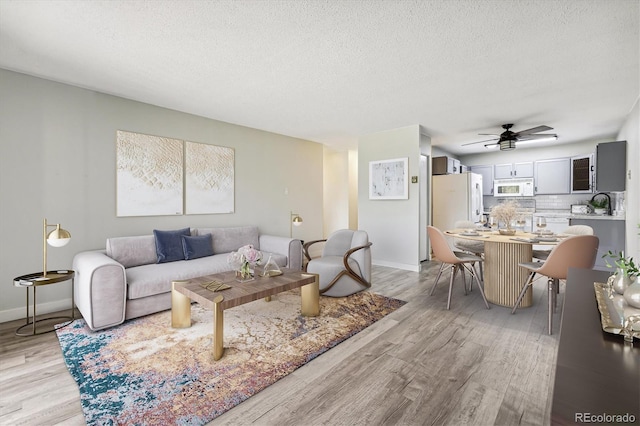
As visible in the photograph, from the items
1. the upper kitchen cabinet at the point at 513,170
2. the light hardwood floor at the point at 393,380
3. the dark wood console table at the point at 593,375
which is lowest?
the light hardwood floor at the point at 393,380

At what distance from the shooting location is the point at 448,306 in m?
3.24

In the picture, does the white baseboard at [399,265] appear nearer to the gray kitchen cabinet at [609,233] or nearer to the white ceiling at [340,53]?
the white ceiling at [340,53]

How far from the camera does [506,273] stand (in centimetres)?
336

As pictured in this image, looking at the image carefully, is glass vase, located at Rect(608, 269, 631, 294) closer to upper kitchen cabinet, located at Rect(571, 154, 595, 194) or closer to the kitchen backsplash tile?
upper kitchen cabinet, located at Rect(571, 154, 595, 194)

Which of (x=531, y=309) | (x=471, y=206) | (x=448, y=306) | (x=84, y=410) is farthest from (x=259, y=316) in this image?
(x=471, y=206)

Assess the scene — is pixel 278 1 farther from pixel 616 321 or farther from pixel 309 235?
pixel 309 235

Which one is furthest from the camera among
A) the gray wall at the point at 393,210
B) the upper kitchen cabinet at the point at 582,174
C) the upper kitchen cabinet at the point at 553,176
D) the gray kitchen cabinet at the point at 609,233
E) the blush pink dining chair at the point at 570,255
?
the upper kitchen cabinet at the point at 553,176

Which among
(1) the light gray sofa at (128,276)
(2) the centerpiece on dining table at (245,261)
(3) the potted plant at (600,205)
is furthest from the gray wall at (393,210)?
(3) the potted plant at (600,205)

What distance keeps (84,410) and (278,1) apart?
9.01 feet

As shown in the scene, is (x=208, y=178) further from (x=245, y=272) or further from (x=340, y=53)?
(x=340, y=53)

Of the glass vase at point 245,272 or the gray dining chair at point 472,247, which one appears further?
the gray dining chair at point 472,247

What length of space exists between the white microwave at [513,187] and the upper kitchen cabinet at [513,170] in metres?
0.11

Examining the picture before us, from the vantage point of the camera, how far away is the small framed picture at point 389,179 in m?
5.14

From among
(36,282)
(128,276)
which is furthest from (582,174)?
(36,282)
